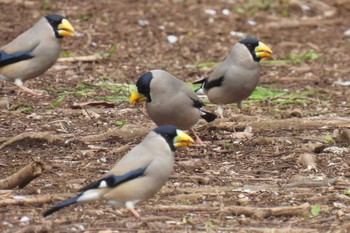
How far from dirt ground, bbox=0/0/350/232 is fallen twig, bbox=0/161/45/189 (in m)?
0.07

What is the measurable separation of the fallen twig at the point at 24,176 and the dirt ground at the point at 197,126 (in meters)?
0.07

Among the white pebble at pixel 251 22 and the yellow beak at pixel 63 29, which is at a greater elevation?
the yellow beak at pixel 63 29

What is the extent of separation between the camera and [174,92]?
7.95m

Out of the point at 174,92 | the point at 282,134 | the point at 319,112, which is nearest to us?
the point at 174,92

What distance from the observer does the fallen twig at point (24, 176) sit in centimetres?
633

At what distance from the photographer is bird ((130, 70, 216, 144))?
7844 millimetres

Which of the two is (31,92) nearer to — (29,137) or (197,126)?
(197,126)

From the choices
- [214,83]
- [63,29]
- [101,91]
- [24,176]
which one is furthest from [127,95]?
[24,176]

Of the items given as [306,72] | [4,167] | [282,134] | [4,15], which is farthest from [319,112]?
[4,15]

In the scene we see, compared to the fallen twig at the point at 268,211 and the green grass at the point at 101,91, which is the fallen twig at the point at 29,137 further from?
the fallen twig at the point at 268,211

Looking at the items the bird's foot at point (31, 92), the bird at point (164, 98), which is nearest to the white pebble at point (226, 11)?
the bird's foot at point (31, 92)

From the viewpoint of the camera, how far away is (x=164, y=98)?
788 centimetres

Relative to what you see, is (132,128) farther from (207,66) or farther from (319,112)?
(207,66)

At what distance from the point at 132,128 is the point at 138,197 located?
258cm
